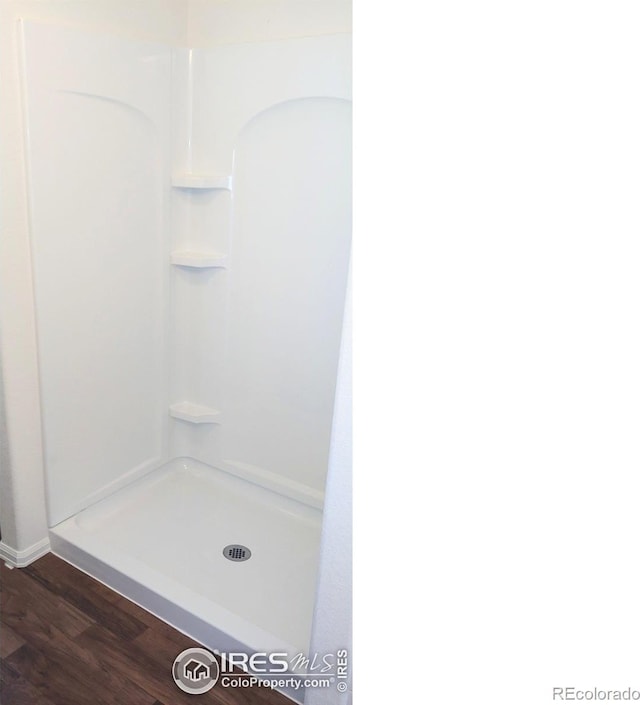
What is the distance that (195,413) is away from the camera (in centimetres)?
231

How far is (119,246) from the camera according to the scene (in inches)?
75.2

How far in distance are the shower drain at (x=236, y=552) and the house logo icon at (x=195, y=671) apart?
1.28 ft

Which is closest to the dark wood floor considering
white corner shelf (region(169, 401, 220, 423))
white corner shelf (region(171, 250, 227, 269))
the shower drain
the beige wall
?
the shower drain

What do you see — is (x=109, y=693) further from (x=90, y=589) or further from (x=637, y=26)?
(x=637, y=26)

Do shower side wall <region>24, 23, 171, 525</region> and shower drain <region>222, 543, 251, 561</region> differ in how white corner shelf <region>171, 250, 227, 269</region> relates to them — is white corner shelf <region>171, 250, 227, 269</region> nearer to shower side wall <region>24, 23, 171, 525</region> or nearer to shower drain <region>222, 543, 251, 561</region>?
shower side wall <region>24, 23, 171, 525</region>

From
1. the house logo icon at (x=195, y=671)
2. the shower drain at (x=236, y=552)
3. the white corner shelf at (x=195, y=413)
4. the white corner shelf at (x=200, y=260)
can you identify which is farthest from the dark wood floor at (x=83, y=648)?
the white corner shelf at (x=200, y=260)

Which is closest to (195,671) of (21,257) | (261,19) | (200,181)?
(21,257)

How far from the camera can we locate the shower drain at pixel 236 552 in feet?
6.38

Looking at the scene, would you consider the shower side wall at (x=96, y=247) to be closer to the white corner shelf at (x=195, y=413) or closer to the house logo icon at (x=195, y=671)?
the white corner shelf at (x=195, y=413)

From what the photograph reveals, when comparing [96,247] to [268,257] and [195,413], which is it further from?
[195,413]

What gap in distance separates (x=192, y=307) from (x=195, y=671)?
1279mm

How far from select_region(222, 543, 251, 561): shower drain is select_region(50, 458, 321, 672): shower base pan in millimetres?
12

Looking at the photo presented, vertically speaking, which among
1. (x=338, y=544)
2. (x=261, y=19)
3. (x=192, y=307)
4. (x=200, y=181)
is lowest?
(x=338, y=544)

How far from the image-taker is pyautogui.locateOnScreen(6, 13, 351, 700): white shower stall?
167cm
